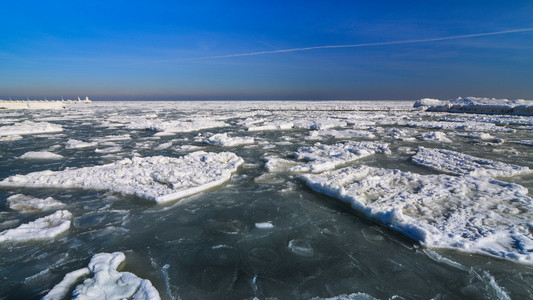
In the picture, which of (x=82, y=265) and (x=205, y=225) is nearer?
(x=82, y=265)

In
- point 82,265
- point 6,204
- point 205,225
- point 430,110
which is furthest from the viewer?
point 430,110

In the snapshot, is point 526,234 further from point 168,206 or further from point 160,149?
point 160,149

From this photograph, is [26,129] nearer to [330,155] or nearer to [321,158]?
[321,158]

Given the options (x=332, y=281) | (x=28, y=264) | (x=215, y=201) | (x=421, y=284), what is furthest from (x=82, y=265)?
(x=421, y=284)

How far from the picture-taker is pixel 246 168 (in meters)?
5.85

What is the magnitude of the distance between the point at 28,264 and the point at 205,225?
1830 millimetres

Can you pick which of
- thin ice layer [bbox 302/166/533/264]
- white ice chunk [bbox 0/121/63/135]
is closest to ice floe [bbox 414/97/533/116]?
thin ice layer [bbox 302/166/533/264]

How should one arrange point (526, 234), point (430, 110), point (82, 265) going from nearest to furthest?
point (82, 265) → point (526, 234) → point (430, 110)

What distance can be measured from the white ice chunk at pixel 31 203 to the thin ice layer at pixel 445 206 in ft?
14.0

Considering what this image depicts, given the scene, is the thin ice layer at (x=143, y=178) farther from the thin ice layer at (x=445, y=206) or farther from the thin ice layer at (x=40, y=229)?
the thin ice layer at (x=445, y=206)

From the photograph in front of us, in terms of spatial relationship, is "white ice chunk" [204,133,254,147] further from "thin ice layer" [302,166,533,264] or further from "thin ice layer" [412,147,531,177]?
"thin ice layer" [412,147,531,177]

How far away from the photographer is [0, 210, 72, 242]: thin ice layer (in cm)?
296

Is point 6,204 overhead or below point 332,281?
overhead

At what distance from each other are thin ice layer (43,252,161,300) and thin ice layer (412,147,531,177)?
6.01 m
